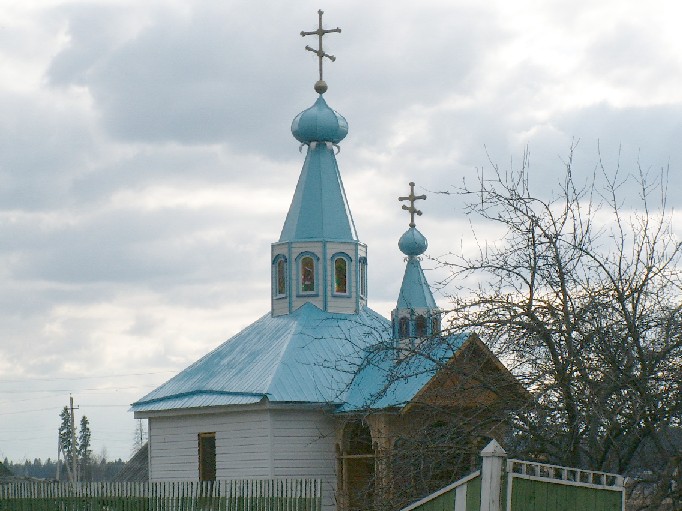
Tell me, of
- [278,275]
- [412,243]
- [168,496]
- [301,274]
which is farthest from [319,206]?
[168,496]

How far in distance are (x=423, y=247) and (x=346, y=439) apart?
21.5 feet

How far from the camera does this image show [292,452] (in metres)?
24.0

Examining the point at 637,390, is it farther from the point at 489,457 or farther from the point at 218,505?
the point at 218,505

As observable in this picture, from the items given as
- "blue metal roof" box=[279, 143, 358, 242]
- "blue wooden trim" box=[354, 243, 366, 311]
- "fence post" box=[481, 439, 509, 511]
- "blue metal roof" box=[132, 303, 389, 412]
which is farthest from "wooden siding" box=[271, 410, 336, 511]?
"fence post" box=[481, 439, 509, 511]

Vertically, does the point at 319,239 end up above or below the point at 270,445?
above

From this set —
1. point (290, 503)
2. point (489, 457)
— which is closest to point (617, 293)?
point (489, 457)

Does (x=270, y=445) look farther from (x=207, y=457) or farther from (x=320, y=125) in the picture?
(x=320, y=125)

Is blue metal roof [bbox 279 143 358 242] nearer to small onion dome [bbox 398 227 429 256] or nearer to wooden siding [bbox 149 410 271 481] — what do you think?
small onion dome [bbox 398 227 429 256]

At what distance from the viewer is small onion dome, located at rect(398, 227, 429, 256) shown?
2947cm

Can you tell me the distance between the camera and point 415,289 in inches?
1140

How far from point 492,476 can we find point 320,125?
18.1 metres

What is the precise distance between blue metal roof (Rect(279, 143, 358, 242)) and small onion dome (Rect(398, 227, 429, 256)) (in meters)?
1.77

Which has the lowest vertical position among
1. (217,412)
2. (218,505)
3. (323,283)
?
(218,505)

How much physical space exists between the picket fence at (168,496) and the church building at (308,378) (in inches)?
37.9
